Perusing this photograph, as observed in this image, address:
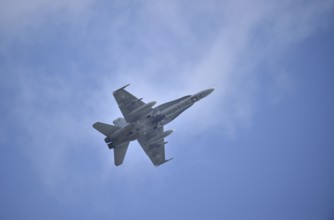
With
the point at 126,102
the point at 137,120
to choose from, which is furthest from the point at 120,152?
the point at 126,102

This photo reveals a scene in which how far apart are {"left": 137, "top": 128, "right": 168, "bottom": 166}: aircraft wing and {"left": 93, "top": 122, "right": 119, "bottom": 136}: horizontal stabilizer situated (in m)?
5.73

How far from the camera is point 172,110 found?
75.8m

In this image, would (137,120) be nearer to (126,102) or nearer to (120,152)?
(126,102)

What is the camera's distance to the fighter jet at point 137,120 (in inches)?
2899

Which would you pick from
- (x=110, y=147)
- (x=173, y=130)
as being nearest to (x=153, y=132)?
(x=173, y=130)

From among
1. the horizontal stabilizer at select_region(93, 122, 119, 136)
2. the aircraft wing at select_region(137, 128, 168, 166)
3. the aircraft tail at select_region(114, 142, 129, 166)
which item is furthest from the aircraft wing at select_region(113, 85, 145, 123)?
the aircraft wing at select_region(137, 128, 168, 166)

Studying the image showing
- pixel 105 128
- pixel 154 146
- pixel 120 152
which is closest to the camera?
pixel 105 128

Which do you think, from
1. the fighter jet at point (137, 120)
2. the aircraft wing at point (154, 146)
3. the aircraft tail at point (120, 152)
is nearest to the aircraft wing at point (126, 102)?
the fighter jet at point (137, 120)

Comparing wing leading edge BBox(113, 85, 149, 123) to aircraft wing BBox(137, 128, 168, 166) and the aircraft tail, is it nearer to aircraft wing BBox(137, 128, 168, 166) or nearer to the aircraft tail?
the aircraft tail

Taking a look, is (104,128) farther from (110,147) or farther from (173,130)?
(173,130)

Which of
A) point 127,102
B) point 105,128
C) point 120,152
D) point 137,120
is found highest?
point 127,102

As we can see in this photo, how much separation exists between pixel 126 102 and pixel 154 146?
10.4 m

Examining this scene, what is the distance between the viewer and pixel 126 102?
242ft

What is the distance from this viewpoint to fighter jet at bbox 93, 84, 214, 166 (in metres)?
73.6
